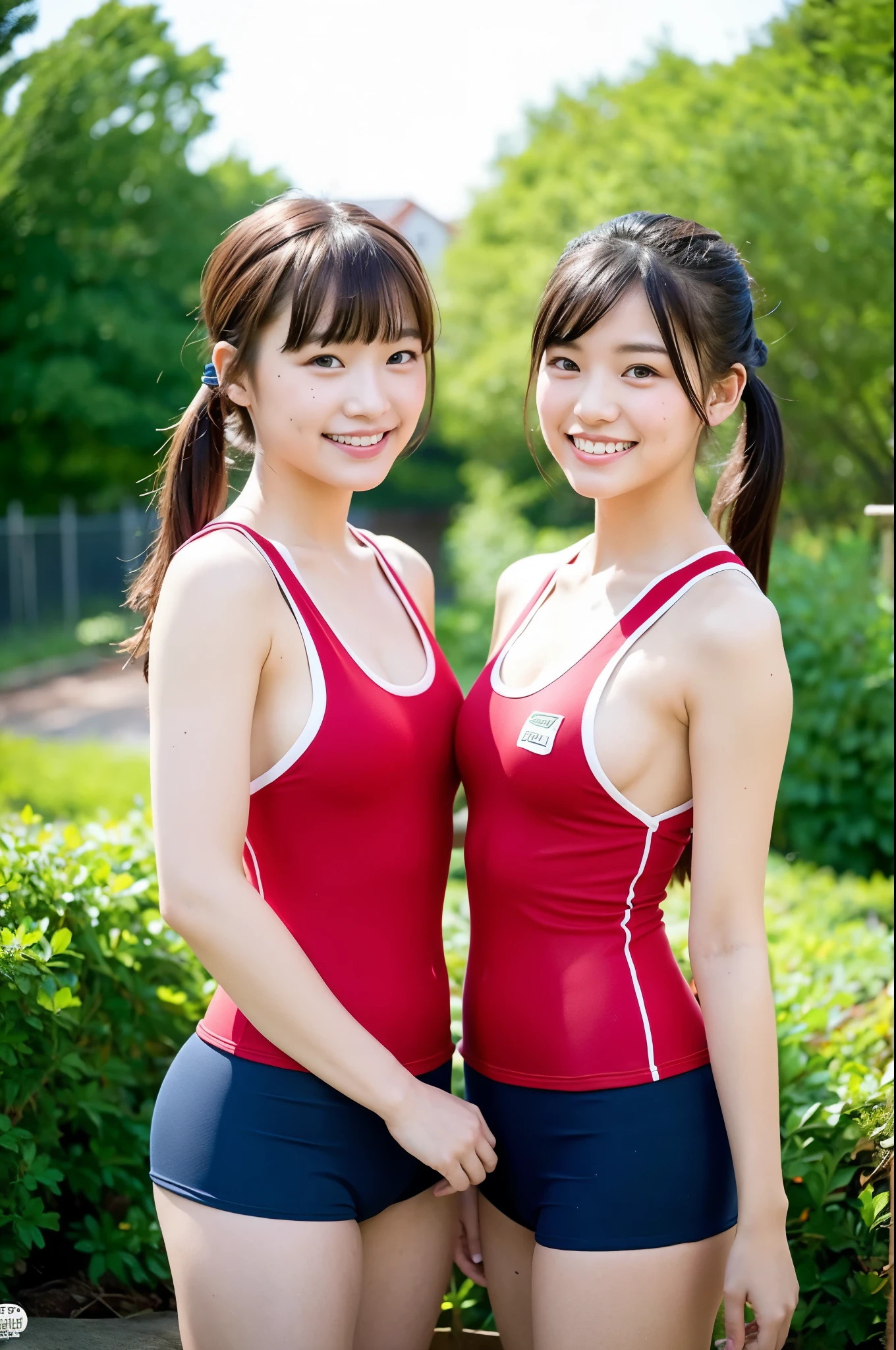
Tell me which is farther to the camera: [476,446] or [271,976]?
[476,446]

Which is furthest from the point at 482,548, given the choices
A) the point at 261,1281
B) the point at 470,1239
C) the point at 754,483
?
the point at 261,1281

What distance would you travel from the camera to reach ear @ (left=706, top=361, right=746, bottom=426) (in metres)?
1.92

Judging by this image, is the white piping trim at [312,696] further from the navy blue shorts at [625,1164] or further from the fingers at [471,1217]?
the fingers at [471,1217]

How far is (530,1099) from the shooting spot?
71.1 inches

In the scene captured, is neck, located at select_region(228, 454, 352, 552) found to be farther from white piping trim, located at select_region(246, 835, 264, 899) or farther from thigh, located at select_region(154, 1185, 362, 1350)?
thigh, located at select_region(154, 1185, 362, 1350)

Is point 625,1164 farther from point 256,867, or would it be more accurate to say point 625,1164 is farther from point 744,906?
point 256,867

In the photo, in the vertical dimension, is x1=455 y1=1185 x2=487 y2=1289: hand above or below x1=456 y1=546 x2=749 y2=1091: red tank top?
below

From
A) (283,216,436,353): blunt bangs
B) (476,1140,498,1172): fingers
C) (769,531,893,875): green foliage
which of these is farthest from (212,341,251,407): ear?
(769,531,893,875): green foliage

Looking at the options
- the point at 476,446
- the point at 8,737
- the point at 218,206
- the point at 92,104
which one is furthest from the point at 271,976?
the point at 476,446

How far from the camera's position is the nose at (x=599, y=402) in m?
1.83

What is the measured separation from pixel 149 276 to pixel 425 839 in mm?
18388

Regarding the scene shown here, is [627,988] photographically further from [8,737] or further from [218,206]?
[218,206]

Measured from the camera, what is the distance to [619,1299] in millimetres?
1698

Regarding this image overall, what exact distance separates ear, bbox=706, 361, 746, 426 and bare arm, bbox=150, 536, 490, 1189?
77 cm
